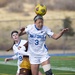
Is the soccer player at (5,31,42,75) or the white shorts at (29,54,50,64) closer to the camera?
the soccer player at (5,31,42,75)

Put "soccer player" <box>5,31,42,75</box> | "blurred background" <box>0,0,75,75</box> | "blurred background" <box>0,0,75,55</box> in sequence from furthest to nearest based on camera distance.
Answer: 1. "blurred background" <box>0,0,75,55</box>
2. "blurred background" <box>0,0,75,75</box>
3. "soccer player" <box>5,31,42,75</box>

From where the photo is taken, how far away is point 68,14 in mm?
40469

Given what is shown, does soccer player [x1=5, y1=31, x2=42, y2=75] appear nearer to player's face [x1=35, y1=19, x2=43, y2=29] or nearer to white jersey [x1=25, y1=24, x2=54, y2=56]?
white jersey [x1=25, y1=24, x2=54, y2=56]

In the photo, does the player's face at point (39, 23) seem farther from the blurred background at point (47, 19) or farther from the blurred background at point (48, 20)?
the blurred background at point (47, 19)

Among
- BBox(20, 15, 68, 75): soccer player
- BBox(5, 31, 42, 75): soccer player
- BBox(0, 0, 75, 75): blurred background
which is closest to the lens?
BBox(5, 31, 42, 75): soccer player

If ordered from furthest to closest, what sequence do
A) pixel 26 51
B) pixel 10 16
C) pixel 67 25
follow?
pixel 10 16 < pixel 67 25 < pixel 26 51

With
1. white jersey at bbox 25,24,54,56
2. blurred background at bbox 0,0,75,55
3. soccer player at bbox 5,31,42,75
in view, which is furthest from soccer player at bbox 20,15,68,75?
blurred background at bbox 0,0,75,55

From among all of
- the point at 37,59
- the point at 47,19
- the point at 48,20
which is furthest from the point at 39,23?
the point at 47,19

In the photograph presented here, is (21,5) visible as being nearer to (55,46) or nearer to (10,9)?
(10,9)

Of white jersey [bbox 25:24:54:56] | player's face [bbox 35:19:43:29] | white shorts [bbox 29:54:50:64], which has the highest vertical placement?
player's face [bbox 35:19:43:29]

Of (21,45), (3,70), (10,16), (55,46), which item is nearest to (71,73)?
(3,70)

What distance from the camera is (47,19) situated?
120ft

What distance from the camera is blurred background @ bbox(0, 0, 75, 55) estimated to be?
32219 mm

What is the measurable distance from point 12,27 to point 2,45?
5.31 feet
